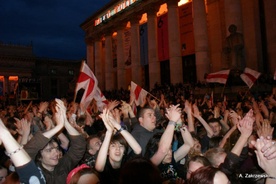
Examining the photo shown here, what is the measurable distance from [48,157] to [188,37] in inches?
986

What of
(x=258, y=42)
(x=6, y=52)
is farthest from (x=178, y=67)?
(x=6, y=52)

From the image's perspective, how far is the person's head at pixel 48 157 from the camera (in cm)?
358

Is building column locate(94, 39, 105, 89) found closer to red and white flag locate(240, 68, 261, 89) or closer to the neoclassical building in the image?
the neoclassical building

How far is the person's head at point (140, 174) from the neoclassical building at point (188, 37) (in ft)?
49.8

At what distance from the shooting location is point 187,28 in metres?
26.8

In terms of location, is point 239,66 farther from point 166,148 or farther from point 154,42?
point 166,148

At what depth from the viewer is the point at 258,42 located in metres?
22.2

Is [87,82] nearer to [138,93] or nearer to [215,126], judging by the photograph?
[138,93]

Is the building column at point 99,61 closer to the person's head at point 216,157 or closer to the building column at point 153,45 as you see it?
the building column at point 153,45

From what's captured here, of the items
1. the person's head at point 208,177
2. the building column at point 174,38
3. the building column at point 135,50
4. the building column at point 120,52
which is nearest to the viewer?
the person's head at point 208,177

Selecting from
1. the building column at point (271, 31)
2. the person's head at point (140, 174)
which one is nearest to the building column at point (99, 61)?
the building column at point (271, 31)

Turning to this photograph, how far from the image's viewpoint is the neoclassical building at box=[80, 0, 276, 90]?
18.6 m

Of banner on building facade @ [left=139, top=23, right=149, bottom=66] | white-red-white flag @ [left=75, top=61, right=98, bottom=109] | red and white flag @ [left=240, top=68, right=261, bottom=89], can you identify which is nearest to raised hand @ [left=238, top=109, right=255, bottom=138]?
white-red-white flag @ [left=75, top=61, right=98, bottom=109]

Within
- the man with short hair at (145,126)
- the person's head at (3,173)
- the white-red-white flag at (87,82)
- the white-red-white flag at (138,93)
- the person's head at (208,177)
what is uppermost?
the white-red-white flag at (87,82)
